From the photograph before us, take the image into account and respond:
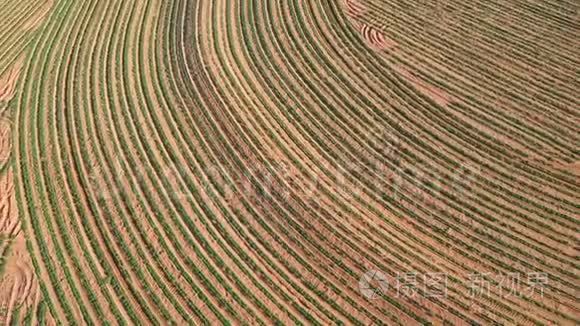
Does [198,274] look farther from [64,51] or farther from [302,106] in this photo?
[64,51]

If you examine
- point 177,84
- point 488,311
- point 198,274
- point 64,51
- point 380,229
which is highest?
point 64,51

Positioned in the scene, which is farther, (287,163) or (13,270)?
(287,163)

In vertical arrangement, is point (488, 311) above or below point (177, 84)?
below

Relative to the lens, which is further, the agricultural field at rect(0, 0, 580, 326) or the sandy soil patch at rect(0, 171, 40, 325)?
the agricultural field at rect(0, 0, 580, 326)

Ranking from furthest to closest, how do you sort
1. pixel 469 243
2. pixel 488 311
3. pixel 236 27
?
pixel 236 27, pixel 469 243, pixel 488 311

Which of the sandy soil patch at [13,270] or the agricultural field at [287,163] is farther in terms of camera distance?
the agricultural field at [287,163]

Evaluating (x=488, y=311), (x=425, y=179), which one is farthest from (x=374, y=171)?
(x=488, y=311)

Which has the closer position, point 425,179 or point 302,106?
point 425,179

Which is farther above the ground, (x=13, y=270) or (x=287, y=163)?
(x=13, y=270)
